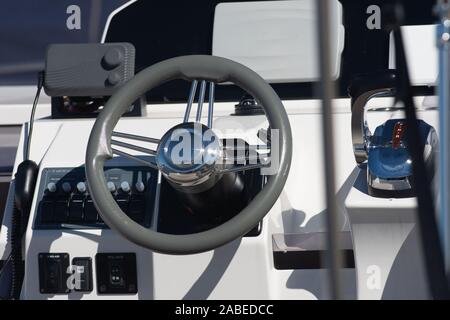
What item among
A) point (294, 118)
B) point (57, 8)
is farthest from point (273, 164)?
point (57, 8)

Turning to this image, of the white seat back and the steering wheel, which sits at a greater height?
the white seat back

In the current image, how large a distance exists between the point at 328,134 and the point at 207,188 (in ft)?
3.74

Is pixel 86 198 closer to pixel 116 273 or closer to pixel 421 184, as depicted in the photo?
pixel 116 273

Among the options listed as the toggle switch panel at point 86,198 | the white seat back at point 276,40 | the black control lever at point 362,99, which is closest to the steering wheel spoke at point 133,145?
the toggle switch panel at point 86,198

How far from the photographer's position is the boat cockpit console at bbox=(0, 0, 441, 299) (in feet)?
6.07

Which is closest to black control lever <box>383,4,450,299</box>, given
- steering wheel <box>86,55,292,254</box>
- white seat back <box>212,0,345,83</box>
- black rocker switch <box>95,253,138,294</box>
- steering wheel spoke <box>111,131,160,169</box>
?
steering wheel <box>86,55,292,254</box>

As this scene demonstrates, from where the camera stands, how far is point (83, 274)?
6.75ft

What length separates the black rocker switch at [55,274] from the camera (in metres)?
2.07

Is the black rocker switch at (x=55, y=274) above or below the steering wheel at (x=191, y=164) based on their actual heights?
below

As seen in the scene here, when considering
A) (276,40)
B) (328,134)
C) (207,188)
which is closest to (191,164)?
(207,188)

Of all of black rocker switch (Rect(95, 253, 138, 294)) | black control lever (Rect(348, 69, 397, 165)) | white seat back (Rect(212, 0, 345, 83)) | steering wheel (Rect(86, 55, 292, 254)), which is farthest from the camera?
white seat back (Rect(212, 0, 345, 83))

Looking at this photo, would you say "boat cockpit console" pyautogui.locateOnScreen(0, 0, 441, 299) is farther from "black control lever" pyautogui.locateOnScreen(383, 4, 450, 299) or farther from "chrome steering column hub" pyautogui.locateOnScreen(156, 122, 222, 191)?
"black control lever" pyautogui.locateOnScreen(383, 4, 450, 299)

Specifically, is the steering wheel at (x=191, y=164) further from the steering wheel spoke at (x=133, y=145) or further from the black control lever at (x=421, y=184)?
the black control lever at (x=421, y=184)
